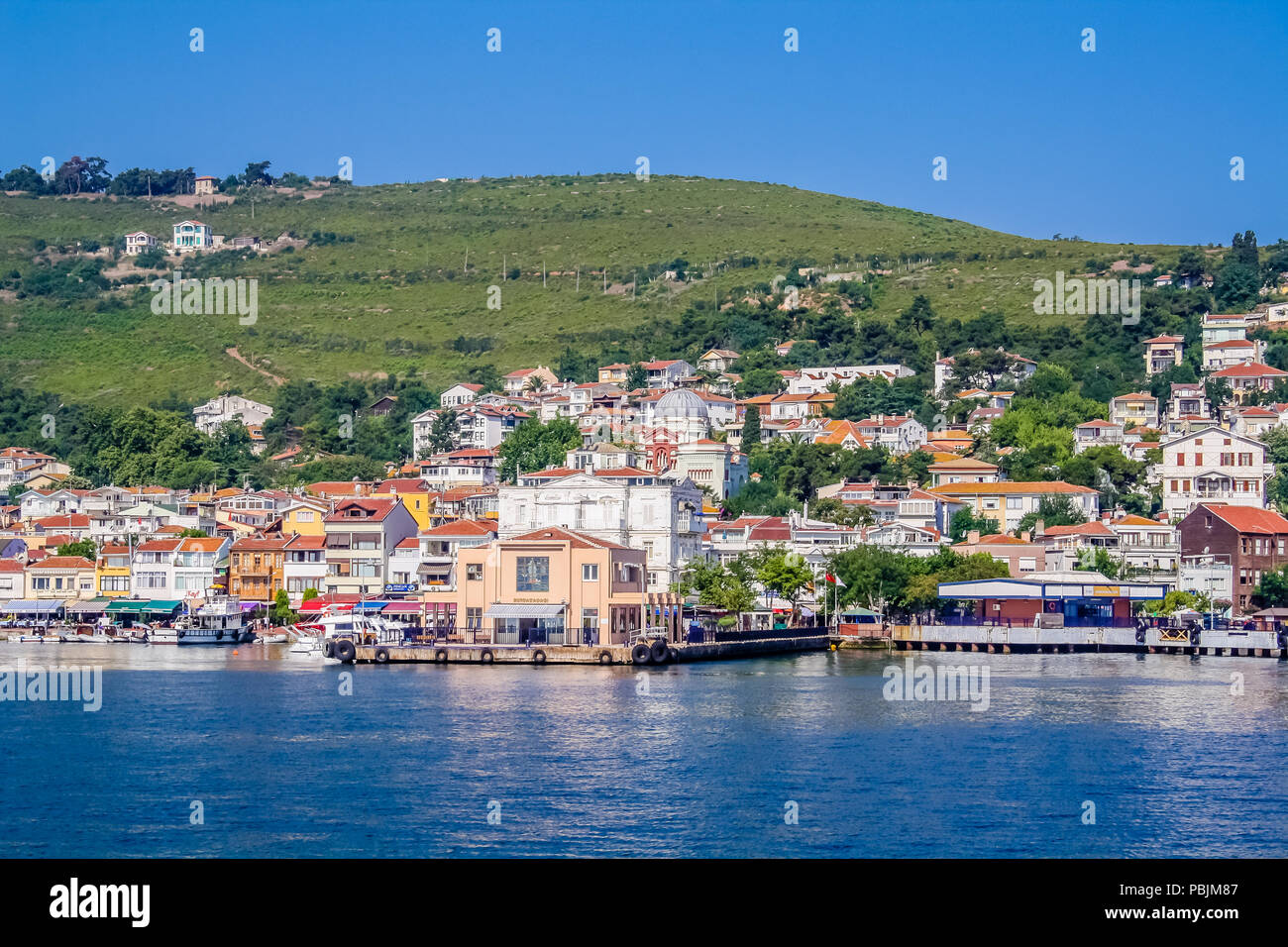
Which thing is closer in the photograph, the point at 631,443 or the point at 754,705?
the point at 754,705

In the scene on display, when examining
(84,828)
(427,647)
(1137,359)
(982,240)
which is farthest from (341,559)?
(982,240)

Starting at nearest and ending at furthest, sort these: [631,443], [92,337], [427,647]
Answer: [427,647] < [631,443] < [92,337]

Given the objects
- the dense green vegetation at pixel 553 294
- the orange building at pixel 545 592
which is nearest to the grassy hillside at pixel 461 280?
the dense green vegetation at pixel 553 294

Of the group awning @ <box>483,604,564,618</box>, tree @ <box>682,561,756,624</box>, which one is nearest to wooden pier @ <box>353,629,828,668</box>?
awning @ <box>483,604,564,618</box>

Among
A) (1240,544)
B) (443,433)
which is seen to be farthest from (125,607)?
(1240,544)

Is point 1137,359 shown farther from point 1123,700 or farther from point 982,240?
point 1123,700

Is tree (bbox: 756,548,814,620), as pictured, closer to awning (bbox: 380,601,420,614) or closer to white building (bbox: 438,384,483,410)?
awning (bbox: 380,601,420,614)

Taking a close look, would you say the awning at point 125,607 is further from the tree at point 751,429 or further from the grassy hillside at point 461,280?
the grassy hillside at point 461,280
